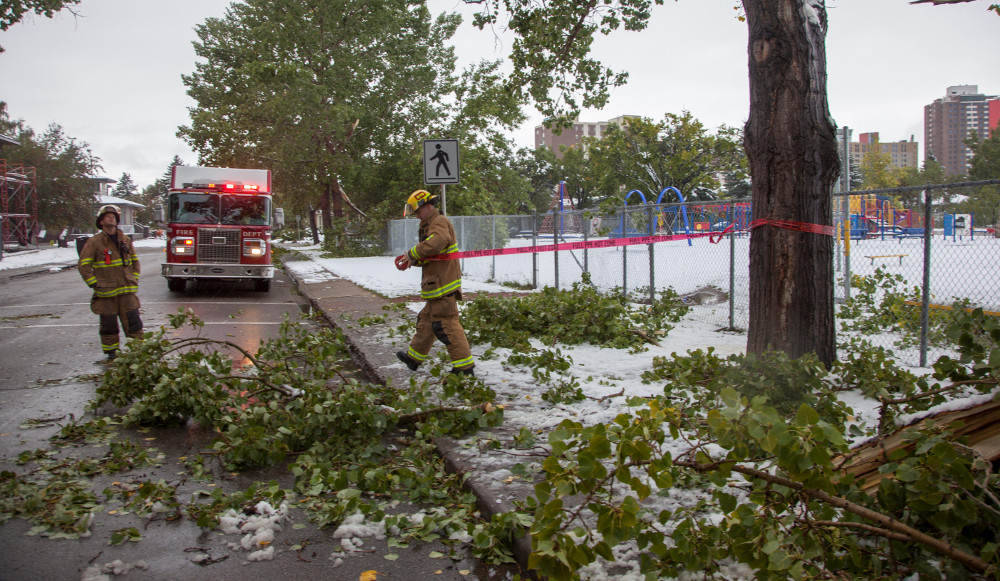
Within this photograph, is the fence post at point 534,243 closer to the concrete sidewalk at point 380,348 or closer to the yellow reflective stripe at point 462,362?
the concrete sidewalk at point 380,348

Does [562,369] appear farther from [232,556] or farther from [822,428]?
[822,428]

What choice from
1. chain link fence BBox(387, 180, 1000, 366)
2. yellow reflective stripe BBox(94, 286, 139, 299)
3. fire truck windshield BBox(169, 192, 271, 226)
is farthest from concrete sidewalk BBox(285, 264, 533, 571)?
chain link fence BBox(387, 180, 1000, 366)

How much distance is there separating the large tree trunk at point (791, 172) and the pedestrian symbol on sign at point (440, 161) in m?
5.47

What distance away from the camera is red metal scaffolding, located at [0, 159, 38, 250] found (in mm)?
32781

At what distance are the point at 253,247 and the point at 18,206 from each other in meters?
30.5

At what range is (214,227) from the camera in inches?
576

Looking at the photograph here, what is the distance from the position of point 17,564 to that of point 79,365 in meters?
5.09

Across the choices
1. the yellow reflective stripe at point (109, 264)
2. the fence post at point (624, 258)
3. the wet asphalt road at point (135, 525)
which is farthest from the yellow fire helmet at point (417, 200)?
the fence post at point (624, 258)

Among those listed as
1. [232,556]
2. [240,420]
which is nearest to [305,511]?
[232,556]

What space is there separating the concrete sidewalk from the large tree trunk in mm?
2698

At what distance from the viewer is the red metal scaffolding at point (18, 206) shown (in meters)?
32.8

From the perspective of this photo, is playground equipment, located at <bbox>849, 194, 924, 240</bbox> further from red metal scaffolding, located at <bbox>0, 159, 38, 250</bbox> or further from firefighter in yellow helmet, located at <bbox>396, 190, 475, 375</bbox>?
red metal scaffolding, located at <bbox>0, 159, 38, 250</bbox>

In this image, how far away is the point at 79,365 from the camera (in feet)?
24.5

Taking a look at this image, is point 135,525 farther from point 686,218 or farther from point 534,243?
point 534,243
